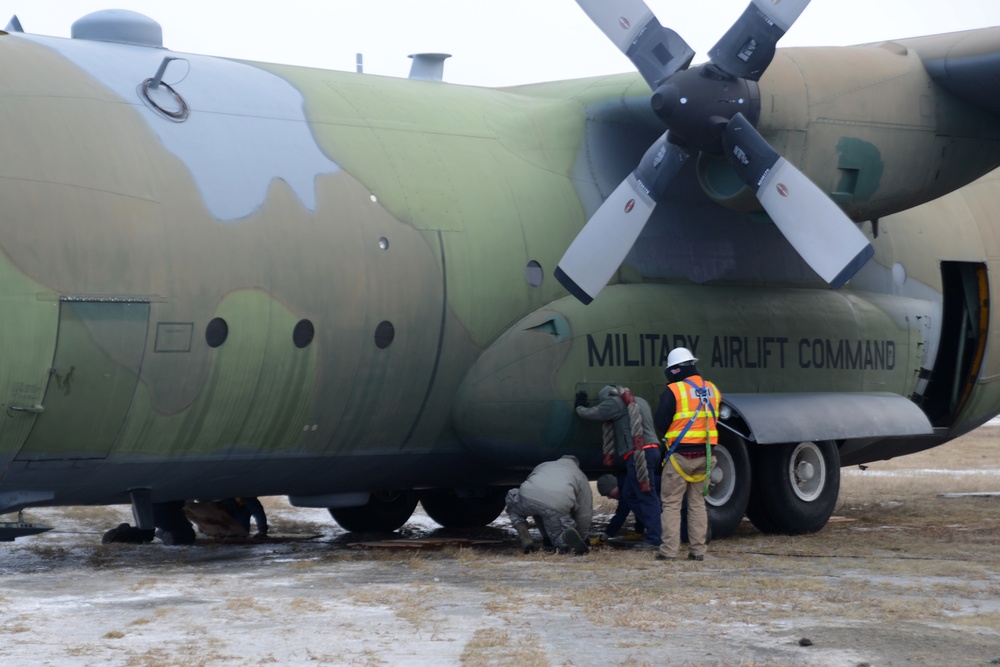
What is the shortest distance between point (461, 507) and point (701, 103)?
5770 millimetres

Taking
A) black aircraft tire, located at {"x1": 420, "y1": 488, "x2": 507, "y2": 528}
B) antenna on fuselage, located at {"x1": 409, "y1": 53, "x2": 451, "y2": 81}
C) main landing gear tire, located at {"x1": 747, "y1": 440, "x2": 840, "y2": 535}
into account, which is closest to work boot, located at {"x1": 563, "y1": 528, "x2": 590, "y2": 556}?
main landing gear tire, located at {"x1": 747, "y1": 440, "x2": 840, "y2": 535}

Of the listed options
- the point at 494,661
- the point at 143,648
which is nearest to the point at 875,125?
the point at 494,661

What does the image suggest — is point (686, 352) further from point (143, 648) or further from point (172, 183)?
point (143, 648)

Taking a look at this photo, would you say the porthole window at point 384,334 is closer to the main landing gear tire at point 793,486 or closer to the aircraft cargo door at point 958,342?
the main landing gear tire at point 793,486

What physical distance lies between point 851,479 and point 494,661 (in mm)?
16241

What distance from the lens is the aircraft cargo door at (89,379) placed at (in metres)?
9.34

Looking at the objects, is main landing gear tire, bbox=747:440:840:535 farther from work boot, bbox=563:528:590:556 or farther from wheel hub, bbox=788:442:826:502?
work boot, bbox=563:528:590:556

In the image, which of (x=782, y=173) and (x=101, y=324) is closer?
(x=101, y=324)

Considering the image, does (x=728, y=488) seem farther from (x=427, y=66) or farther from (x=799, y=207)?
(x=427, y=66)

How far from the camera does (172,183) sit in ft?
32.6

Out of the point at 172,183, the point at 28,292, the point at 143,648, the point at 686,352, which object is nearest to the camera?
the point at 143,648

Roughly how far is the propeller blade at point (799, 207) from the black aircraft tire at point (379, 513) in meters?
5.26

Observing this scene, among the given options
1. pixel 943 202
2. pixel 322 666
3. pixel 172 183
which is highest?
pixel 943 202

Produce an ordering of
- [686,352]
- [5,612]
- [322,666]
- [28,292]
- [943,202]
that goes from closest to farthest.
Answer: [322,666]
[5,612]
[28,292]
[686,352]
[943,202]
